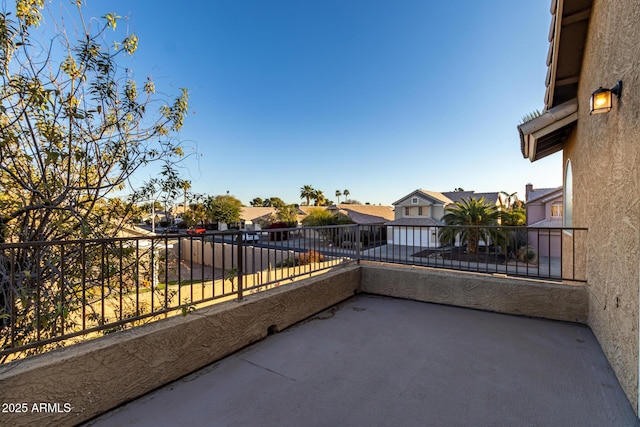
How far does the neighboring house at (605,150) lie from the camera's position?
193cm

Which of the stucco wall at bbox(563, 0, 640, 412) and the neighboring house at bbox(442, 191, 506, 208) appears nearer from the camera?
the stucco wall at bbox(563, 0, 640, 412)

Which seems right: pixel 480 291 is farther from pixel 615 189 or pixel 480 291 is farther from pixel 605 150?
pixel 605 150

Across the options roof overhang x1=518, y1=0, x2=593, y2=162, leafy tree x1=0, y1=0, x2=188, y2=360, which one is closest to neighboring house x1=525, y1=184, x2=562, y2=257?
roof overhang x1=518, y1=0, x2=593, y2=162

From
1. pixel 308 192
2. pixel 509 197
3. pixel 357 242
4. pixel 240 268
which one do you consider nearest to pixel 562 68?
pixel 357 242

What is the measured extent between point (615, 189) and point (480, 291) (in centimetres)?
206

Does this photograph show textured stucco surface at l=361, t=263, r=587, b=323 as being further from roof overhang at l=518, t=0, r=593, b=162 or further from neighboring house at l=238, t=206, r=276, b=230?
neighboring house at l=238, t=206, r=276, b=230

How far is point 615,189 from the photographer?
7.58 ft

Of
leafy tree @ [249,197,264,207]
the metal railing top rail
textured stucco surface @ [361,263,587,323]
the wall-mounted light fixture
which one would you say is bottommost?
textured stucco surface @ [361,263,587,323]

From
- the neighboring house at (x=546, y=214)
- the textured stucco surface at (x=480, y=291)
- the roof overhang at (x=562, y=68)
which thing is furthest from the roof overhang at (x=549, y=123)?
the neighboring house at (x=546, y=214)

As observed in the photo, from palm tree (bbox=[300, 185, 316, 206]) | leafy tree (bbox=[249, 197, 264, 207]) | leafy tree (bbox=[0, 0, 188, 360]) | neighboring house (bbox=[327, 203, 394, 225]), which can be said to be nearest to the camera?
leafy tree (bbox=[0, 0, 188, 360])

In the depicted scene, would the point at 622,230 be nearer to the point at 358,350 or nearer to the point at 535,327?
the point at 535,327

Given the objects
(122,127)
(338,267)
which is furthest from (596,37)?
(122,127)

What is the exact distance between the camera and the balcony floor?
1.79 meters

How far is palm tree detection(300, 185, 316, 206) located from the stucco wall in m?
50.4
